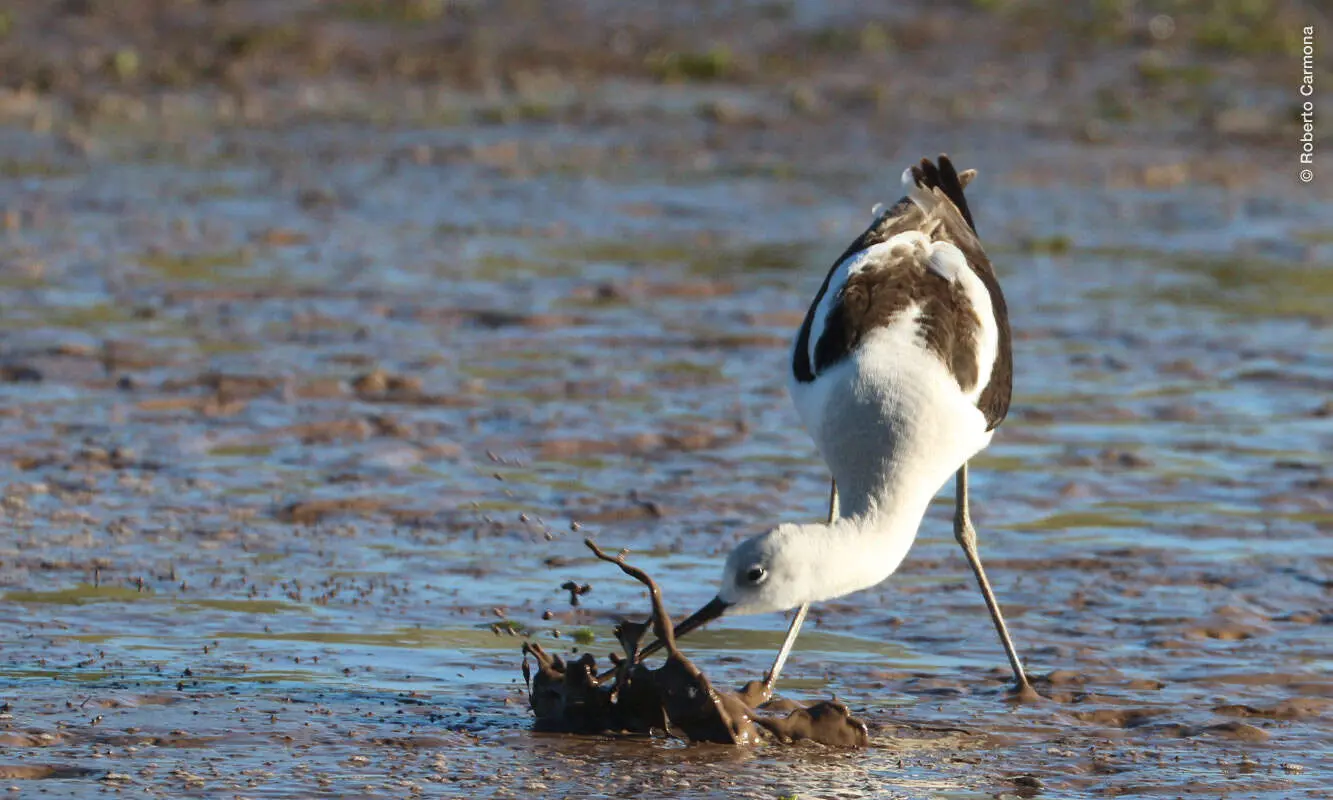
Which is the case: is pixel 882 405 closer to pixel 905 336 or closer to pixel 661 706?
pixel 905 336

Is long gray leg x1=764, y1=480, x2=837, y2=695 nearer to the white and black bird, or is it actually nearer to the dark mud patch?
the white and black bird

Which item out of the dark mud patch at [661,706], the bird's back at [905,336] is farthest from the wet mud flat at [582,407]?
the bird's back at [905,336]

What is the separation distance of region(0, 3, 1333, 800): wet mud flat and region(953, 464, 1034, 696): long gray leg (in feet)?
0.42

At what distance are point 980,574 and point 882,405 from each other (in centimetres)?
131

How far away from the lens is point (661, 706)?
605cm

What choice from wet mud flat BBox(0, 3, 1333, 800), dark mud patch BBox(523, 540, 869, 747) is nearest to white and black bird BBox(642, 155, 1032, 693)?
dark mud patch BBox(523, 540, 869, 747)

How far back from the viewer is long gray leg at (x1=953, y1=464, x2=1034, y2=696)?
21.9 feet

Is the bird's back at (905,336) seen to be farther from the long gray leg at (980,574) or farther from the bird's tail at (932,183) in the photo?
the long gray leg at (980,574)

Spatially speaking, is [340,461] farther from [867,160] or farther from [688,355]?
[867,160]

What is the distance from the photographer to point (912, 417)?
6.02 m

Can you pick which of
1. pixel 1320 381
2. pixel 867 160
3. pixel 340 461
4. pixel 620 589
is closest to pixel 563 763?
pixel 620 589

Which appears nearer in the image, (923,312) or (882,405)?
(882,405)

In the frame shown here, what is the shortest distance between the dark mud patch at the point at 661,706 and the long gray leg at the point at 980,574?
2.56 feet

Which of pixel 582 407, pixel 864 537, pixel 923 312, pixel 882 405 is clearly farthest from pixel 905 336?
pixel 582 407
